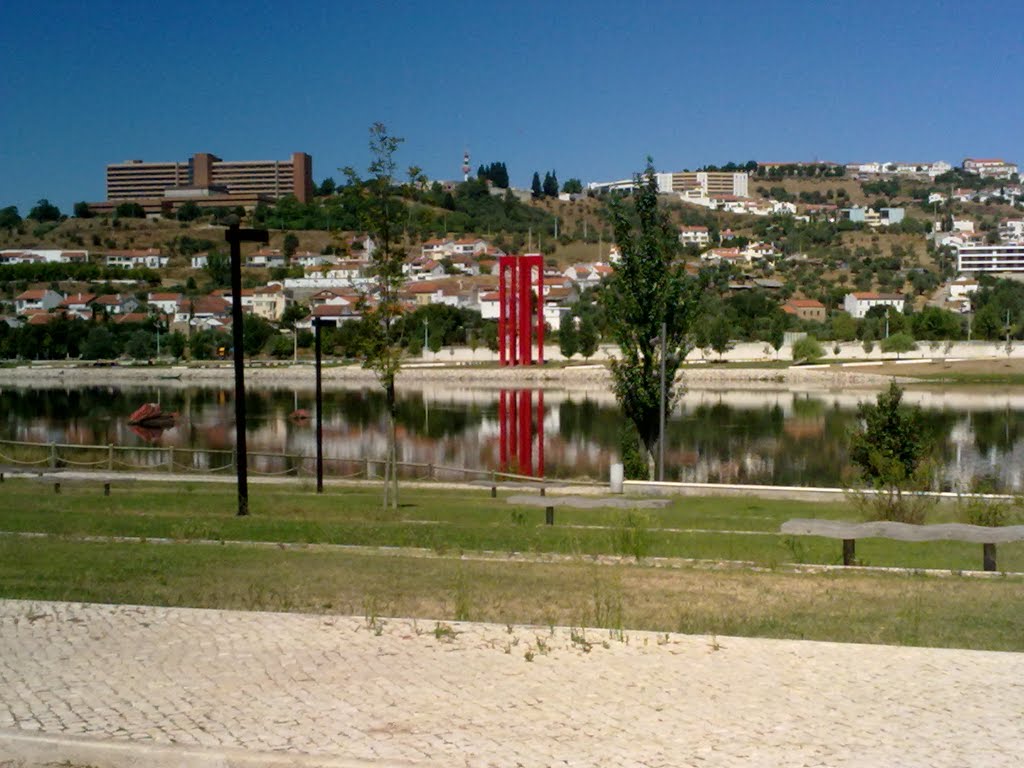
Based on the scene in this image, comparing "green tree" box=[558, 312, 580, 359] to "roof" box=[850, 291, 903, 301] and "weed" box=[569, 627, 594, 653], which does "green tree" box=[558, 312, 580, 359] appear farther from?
"weed" box=[569, 627, 594, 653]

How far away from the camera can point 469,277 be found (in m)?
132

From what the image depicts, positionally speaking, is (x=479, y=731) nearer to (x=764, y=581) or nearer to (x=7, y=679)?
(x=7, y=679)

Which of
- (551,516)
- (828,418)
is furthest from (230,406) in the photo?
(551,516)

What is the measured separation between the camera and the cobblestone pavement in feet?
17.2

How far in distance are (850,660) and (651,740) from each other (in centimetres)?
190

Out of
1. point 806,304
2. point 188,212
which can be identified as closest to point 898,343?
point 806,304

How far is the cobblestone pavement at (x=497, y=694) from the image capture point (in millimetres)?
5254

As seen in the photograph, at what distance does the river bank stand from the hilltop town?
339 centimetres

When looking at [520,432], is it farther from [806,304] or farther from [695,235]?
[695,235]

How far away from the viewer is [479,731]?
5484 millimetres

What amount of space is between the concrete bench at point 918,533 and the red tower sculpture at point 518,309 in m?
62.6

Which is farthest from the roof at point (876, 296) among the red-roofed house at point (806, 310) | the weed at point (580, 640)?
the weed at point (580, 640)

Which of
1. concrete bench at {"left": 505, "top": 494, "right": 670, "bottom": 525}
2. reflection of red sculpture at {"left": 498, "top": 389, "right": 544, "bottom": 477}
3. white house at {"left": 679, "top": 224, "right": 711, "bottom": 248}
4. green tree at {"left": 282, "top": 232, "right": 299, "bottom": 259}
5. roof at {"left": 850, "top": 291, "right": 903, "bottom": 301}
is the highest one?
Result: white house at {"left": 679, "top": 224, "right": 711, "bottom": 248}

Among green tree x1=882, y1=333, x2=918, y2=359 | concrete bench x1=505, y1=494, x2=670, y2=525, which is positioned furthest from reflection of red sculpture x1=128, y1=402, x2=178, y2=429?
green tree x1=882, y1=333, x2=918, y2=359
